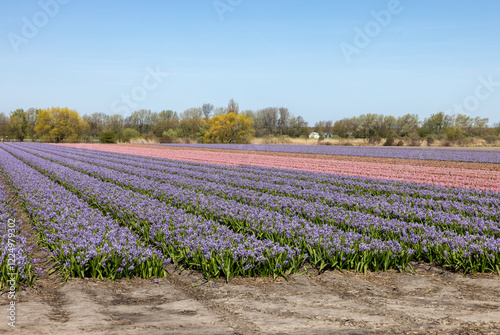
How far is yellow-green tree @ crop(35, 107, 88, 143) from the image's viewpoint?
83.9m

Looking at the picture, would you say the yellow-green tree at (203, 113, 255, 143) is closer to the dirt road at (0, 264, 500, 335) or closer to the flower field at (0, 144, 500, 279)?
the flower field at (0, 144, 500, 279)

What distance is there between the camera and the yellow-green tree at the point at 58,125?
83.9 m

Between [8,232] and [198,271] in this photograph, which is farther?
[8,232]

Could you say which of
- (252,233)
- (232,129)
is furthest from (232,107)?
(252,233)

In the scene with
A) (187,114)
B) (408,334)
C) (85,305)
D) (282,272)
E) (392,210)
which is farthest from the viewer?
(187,114)

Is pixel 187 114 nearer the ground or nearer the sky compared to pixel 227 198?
nearer the sky

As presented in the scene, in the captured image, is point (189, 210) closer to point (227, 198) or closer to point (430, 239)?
point (227, 198)

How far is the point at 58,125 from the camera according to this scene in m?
84.1

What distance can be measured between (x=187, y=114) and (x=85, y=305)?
12877 centimetres

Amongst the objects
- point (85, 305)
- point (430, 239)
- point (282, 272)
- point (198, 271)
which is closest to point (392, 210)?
point (430, 239)

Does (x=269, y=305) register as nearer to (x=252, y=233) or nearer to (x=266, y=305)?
(x=266, y=305)

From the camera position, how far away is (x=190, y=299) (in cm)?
567

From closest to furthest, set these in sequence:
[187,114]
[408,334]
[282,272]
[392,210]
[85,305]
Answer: [408,334], [85,305], [282,272], [392,210], [187,114]

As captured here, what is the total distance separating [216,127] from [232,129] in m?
2.91
